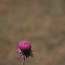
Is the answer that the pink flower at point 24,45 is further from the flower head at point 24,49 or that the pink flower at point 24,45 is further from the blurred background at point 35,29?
the blurred background at point 35,29

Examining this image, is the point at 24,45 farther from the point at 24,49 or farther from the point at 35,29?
the point at 35,29

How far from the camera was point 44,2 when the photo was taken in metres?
14.2

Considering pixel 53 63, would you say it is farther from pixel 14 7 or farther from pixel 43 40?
pixel 14 7

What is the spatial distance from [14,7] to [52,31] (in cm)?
320

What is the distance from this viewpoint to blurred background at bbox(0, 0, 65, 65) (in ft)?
31.0

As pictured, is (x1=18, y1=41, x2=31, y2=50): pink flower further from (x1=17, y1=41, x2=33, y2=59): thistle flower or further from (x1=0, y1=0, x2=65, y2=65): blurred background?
(x1=0, y1=0, x2=65, y2=65): blurred background

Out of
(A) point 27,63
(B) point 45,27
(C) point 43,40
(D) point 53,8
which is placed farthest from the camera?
(D) point 53,8

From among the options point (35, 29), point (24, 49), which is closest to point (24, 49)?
point (24, 49)

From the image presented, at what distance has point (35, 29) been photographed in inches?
450

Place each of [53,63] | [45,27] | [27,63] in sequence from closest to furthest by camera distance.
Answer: [27,63] → [53,63] → [45,27]

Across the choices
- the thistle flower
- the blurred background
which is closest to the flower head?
the thistle flower

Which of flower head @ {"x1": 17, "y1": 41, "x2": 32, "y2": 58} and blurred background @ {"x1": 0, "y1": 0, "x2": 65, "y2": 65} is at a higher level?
blurred background @ {"x1": 0, "y1": 0, "x2": 65, "y2": 65}

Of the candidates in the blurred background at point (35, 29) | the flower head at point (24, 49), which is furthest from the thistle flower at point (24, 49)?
the blurred background at point (35, 29)

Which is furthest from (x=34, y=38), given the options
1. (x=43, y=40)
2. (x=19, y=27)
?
(x=19, y=27)
